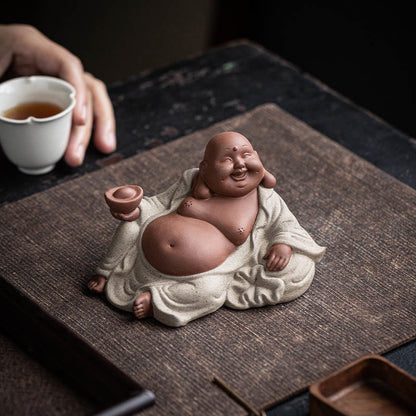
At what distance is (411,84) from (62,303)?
1.12m

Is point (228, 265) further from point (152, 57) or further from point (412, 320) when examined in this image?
point (152, 57)

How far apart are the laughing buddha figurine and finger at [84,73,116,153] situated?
43 centimetres

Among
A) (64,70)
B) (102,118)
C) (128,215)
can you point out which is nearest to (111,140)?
(102,118)

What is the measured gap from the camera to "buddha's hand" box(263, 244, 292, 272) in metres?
1.13

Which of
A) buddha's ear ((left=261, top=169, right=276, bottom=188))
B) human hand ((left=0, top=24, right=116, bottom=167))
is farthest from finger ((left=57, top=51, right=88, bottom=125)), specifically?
buddha's ear ((left=261, top=169, right=276, bottom=188))

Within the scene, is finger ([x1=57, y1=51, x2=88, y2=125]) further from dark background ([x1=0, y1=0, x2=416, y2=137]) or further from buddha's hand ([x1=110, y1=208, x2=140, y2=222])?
dark background ([x1=0, y1=0, x2=416, y2=137])

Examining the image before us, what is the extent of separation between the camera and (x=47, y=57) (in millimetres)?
1626

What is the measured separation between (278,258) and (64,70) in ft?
2.38

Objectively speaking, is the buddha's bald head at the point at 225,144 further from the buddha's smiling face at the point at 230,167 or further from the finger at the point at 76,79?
the finger at the point at 76,79

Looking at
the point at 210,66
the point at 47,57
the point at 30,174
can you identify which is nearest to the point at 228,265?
the point at 30,174

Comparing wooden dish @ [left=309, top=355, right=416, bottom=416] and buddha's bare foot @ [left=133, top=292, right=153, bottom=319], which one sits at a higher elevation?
wooden dish @ [left=309, top=355, right=416, bottom=416]

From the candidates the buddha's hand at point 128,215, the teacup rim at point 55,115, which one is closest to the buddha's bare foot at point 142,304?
the buddha's hand at point 128,215

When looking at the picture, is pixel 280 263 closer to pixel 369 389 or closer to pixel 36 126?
pixel 369 389

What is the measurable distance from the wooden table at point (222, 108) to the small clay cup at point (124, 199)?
41 cm
